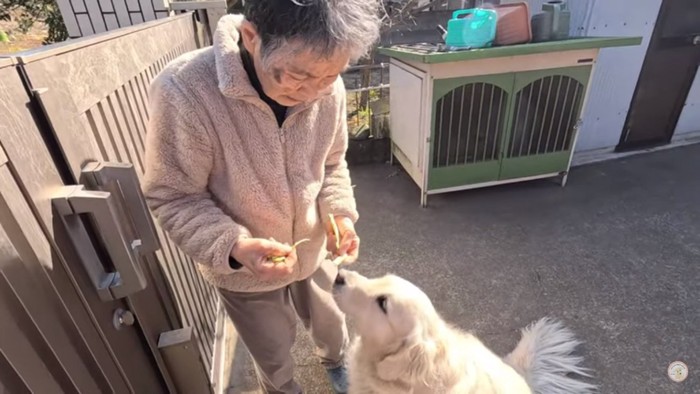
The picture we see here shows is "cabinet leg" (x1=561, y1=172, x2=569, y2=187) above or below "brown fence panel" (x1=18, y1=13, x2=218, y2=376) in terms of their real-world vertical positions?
below

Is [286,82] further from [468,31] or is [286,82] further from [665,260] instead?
[665,260]

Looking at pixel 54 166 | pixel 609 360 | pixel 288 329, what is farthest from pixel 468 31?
pixel 54 166

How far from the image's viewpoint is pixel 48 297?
70 cm

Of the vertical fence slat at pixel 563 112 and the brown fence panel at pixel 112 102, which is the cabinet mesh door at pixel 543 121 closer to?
the vertical fence slat at pixel 563 112

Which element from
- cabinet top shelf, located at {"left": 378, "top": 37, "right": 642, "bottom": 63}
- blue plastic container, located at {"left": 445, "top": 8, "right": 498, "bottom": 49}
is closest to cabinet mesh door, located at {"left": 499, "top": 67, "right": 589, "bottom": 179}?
cabinet top shelf, located at {"left": 378, "top": 37, "right": 642, "bottom": 63}

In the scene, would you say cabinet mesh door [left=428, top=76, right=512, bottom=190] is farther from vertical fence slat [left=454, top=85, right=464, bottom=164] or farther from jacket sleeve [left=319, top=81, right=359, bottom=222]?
jacket sleeve [left=319, top=81, right=359, bottom=222]

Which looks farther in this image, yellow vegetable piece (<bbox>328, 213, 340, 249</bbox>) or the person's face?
yellow vegetable piece (<bbox>328, 213, 340, 249</bbox>)

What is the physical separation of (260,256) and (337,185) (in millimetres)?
455

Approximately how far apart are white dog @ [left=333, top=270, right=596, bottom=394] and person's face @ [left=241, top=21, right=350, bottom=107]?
2.55 ft

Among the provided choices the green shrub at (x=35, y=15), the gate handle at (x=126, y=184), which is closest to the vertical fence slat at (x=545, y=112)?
the gate handle at (x=126, y=184)

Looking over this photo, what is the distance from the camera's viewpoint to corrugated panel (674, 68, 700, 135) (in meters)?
4.20

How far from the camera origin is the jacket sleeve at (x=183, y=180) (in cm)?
103

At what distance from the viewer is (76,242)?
783mm

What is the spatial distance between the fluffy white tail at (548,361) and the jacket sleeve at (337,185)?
1.22 meters
